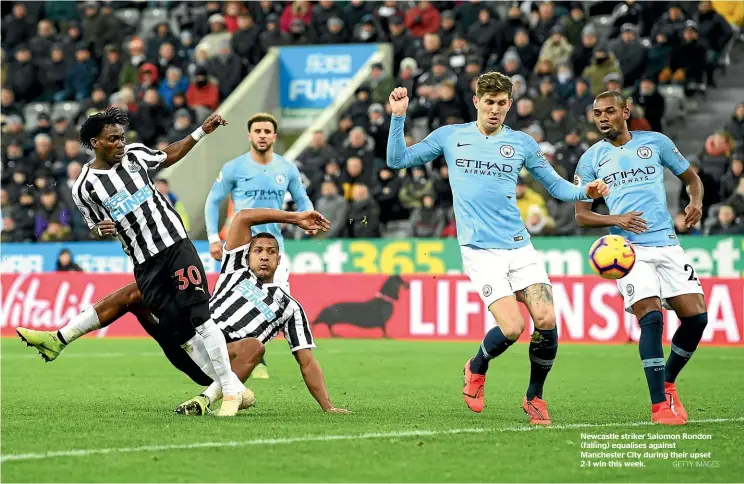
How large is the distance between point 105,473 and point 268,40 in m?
20.2

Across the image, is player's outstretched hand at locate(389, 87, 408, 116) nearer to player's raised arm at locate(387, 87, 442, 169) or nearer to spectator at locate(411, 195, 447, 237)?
player's raised arm at locate(387, 87, 442, 169)

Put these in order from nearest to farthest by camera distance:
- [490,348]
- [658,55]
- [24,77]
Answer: [490,348], [658,55], [24,77]

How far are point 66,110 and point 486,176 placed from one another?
19906 millimetres

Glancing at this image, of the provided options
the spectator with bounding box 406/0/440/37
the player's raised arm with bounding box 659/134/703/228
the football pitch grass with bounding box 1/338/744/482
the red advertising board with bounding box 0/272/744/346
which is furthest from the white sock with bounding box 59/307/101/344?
the spectator with bounding box 406/0/440/37

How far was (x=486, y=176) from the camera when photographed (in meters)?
9.03

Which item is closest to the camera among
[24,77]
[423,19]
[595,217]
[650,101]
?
[595,217]

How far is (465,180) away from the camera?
909 centimetres

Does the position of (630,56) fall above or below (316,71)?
below

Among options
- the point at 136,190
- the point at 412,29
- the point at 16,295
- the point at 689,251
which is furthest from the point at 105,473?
the point at 412,29

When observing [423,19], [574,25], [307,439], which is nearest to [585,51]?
[574,25]

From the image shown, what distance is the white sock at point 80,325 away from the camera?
9.48 m

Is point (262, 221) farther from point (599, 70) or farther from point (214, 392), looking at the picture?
point (599, 70)

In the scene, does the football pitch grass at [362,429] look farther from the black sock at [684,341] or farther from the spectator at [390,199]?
the spectator at [390,199]

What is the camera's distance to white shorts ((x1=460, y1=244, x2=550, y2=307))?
29.3 feet
